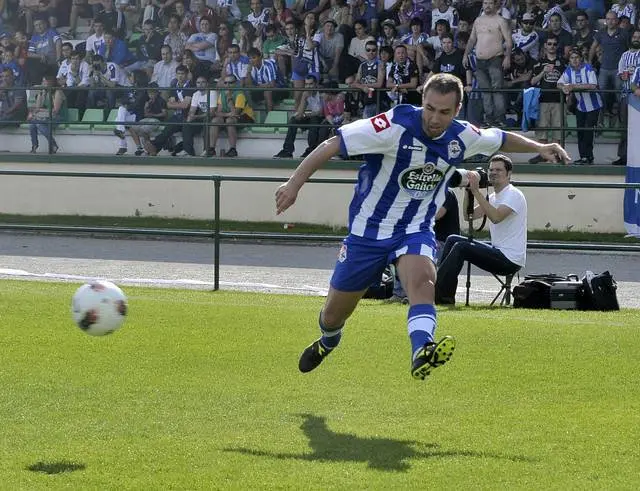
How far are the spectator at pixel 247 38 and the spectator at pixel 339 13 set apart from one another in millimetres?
1501

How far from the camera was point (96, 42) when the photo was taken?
25344 mm

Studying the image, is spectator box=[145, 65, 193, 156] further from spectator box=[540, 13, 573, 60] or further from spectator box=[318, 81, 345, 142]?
spectator box=[540, 13, 573, 60]

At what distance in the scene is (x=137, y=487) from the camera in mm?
5441

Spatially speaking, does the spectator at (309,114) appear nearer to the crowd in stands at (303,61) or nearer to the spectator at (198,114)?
the crowd in stands at (303,61)

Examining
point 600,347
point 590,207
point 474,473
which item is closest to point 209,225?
point 590,207

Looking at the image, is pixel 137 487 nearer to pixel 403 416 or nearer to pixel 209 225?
pixel 403 416

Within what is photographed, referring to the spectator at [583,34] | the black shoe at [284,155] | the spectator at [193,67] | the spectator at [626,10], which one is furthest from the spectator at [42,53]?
the spectator at [626,10]

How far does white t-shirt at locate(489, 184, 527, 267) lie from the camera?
42.1 ft

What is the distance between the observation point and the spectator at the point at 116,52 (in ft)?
82.1

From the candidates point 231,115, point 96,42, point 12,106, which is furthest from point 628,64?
point 12,106

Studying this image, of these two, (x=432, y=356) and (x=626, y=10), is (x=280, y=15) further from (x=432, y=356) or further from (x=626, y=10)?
(x=432, y=356)

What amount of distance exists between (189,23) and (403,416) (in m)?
18.8

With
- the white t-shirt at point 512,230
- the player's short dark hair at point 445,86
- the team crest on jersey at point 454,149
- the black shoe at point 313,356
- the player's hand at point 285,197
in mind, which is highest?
the player's short dark hair at point 445,86

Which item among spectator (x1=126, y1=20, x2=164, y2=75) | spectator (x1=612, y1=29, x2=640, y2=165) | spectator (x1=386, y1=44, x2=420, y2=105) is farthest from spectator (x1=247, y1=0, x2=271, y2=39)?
spectator (x1=612, y1=29, x2=640, y2=165)
